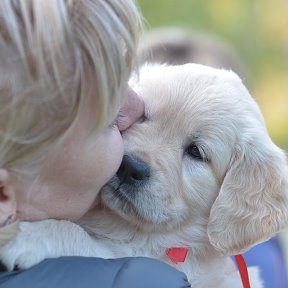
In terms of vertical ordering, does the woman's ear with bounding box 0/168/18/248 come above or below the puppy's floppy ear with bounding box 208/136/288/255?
above

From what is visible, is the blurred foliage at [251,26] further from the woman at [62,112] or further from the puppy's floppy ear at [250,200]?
the woman at [62,112]

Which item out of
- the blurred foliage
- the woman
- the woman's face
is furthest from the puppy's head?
the blurred foliage

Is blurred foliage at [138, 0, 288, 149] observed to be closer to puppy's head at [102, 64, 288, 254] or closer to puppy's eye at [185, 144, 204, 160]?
puppy's head at [102, 64, 288, 254]

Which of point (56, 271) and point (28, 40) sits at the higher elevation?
point (28, 40)

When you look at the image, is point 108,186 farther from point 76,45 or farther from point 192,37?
point 192,37

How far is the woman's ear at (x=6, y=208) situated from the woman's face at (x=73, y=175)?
2cm

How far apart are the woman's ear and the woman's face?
0.02 m

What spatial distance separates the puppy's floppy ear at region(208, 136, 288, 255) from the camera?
8.23 ft

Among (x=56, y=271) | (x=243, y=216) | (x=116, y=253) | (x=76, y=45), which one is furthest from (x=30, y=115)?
(x=243, y=216)

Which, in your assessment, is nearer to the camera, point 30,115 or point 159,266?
point 30,115

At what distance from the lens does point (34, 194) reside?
6.23 feet

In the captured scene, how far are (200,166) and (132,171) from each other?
1.01ft

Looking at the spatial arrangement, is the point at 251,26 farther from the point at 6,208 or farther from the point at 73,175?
the point at 6,208

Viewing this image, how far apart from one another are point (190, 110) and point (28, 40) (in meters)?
0.96
